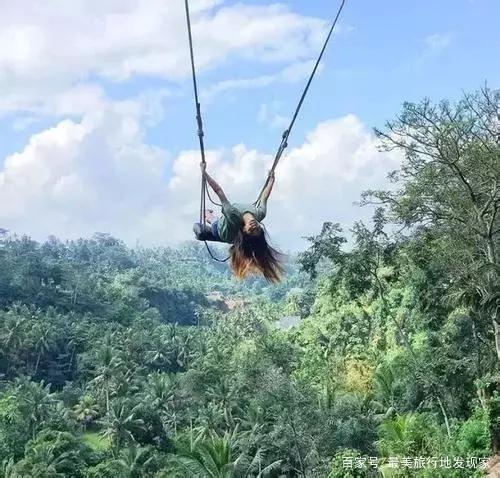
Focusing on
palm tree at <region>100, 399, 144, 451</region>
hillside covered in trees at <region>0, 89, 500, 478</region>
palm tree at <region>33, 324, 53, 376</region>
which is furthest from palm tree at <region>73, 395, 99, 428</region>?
palm tree at <region>33, 324, 53, 376</region>

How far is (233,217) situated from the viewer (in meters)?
4.44

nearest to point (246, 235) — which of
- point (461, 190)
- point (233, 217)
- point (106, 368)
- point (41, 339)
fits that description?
point (233, 217)

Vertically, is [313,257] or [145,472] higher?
[313,257]

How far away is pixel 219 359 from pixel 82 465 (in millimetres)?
10654

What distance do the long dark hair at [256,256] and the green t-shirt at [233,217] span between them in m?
0.05

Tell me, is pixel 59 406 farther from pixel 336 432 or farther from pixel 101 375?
pixel 336 432

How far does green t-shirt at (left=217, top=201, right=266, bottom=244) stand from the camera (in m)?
4.44

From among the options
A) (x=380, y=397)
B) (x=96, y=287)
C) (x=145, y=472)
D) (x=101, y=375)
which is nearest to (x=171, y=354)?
(x=101, y=375)

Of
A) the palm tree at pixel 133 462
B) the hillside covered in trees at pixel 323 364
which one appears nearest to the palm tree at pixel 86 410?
the hillside covered in trees at pixel 323 364

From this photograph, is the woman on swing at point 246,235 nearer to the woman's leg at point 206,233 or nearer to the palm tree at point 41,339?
the woman's leg at point 206,233

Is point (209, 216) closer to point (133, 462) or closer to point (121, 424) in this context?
point (133, 462)

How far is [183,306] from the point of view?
74688mm

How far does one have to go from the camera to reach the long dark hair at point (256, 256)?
451 cm

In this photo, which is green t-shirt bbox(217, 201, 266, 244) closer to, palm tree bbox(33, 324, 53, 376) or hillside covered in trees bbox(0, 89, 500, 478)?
hillside covered in trees bbox(0, 89, 500, 478)
